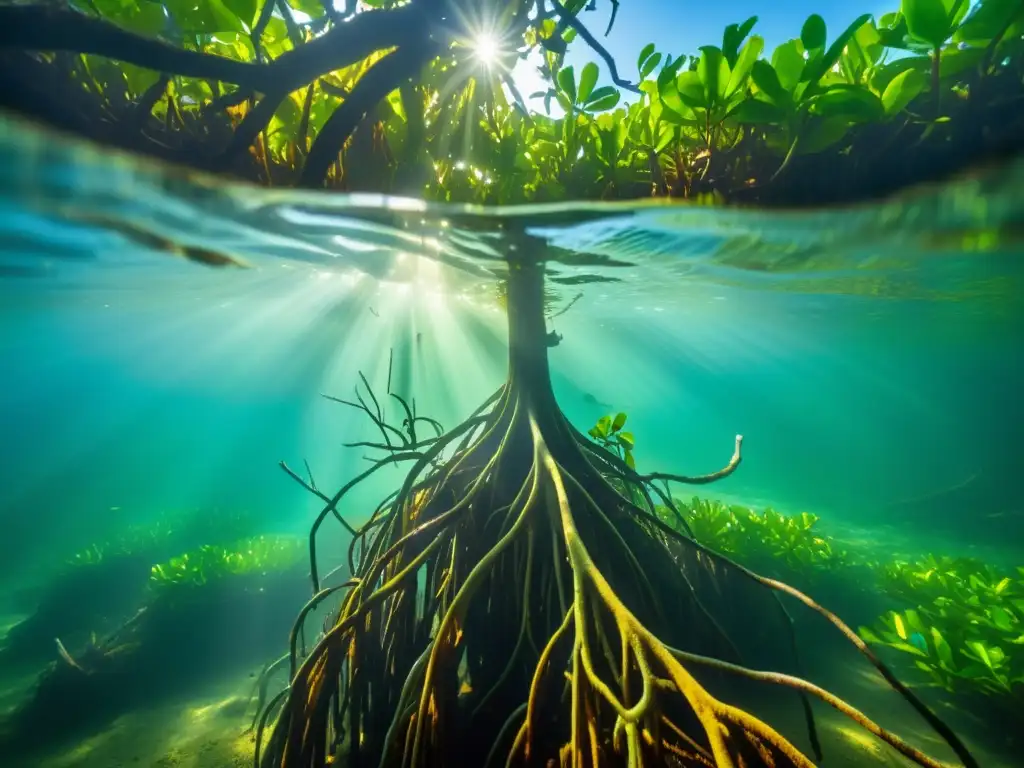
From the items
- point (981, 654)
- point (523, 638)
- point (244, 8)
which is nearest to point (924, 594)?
point (981, 654)

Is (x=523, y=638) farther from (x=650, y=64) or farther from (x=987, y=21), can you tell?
(x=987, y=21)

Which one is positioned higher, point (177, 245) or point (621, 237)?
point (621, 237)

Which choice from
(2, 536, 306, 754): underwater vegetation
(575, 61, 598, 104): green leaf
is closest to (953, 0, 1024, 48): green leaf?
(575, 61, 598, 104): green leaf

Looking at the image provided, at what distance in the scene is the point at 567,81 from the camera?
7.99 feet

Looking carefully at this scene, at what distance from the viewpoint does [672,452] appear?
6081 cm

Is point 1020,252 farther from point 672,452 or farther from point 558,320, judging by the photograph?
point 672,452

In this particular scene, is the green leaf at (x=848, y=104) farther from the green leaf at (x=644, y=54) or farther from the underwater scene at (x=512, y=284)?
the green leaf at (x=644, y=54)

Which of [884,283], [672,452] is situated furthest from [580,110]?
[672,452]

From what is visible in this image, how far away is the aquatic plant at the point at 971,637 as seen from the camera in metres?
4.59

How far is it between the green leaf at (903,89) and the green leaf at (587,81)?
1412 millimetres

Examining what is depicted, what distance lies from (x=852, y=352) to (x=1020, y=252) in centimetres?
2874

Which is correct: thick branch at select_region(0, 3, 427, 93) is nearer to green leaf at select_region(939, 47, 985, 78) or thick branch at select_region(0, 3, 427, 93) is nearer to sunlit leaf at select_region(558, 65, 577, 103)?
sunlit leaf at select_region(558, 65, 577, 103)

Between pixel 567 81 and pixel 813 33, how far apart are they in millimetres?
1119

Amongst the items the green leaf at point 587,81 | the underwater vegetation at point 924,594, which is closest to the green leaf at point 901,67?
the green leaf at point 587,81
